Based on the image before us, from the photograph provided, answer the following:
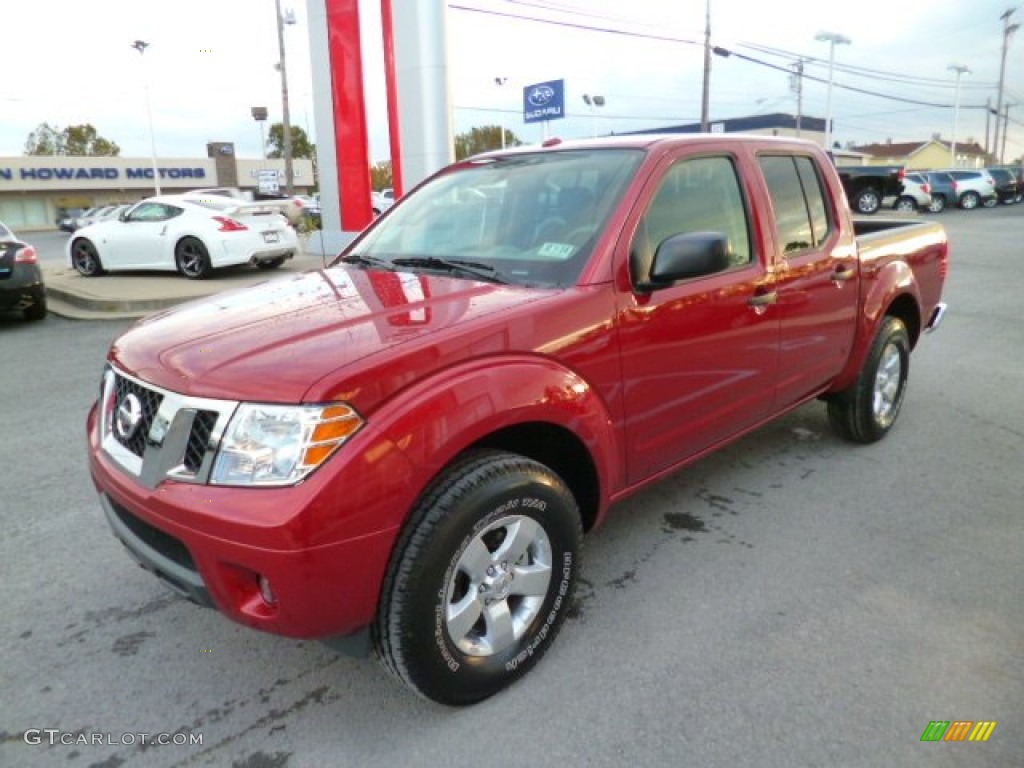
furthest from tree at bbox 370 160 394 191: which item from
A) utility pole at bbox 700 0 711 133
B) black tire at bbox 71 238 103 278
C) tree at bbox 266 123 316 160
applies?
black tire at bbox 71 238 103 278

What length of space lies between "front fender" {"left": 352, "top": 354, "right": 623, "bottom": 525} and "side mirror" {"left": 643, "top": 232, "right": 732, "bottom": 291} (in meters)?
0.54

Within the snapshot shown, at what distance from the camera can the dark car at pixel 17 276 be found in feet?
29.3

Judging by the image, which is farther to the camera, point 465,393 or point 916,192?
point 916,192

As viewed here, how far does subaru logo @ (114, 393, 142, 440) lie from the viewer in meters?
2.40

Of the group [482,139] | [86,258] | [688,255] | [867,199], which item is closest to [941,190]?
[867,199]

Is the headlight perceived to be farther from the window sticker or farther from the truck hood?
the window sticker

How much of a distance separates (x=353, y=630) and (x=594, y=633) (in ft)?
3.38

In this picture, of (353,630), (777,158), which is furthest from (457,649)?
(777,158)

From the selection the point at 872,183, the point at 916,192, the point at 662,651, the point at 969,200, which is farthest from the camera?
the point at 969,200

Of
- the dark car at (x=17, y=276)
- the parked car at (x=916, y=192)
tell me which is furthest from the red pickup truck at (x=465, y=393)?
the parked car at (x=916, y=192)

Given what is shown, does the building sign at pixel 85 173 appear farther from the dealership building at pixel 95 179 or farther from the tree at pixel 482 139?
the tree at pixel 482 139

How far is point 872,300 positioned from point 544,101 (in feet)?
64.9

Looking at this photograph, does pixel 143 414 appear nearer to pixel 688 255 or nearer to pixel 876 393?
pixel 688 255

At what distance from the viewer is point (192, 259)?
12961 mm
